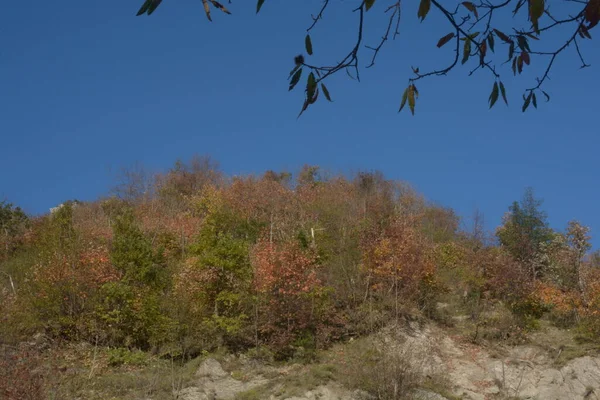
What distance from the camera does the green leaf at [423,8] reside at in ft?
7.26

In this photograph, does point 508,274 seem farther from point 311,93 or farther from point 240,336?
point 311,93

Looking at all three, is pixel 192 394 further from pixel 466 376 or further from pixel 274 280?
pixel 466 376

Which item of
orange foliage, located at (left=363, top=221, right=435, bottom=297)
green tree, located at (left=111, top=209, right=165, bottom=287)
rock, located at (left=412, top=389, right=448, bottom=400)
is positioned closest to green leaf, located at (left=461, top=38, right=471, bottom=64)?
rock, located at (left=412, top=389, right=448, bottom=400)

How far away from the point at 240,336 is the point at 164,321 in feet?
10.6

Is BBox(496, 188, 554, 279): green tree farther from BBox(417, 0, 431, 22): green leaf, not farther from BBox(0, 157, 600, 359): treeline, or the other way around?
BBox(417, 0, 431, 22): green leaf

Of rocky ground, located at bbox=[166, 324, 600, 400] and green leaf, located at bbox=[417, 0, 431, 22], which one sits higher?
green leaf, located at bbox=[417, 0, 431, 22]

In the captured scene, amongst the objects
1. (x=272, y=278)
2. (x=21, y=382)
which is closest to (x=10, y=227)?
(x=272, y=278)

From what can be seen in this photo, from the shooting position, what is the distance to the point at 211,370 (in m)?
22.6

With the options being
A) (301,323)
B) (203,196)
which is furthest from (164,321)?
(203,196)

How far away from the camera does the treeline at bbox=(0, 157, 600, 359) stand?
25.0 m

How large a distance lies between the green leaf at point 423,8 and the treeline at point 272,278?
22.6 metres

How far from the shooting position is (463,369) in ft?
78.8

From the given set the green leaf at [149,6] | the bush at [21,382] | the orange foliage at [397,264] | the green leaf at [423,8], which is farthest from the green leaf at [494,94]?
the orange foliage at [397,264]

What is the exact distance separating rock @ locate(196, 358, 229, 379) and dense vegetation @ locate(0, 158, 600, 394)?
121cm
